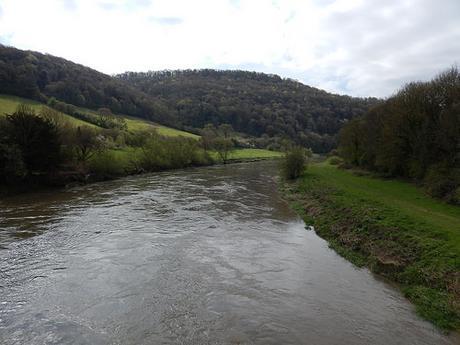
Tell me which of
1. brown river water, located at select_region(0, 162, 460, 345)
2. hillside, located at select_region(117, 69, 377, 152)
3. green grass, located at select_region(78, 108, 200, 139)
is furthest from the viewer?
hillside, located at select_region(117, 69, 377, 152)

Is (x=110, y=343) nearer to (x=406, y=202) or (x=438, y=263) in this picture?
(x=438, y=263)

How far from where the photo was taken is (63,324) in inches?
478

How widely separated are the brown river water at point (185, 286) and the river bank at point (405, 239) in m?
0.81

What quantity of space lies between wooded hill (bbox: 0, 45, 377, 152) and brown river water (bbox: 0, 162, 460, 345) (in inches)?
2989

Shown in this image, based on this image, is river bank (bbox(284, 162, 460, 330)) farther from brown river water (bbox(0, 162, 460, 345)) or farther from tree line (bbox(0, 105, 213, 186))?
tree line (bbox(0, 105, 213, 186))

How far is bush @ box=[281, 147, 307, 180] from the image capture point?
2069 inches

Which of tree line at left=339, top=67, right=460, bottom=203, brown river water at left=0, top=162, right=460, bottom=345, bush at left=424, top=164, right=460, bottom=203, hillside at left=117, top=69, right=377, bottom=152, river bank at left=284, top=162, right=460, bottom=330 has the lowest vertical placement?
brown river water at left=0, top=162, right=460, bottom=345

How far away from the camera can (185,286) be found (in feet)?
50.7

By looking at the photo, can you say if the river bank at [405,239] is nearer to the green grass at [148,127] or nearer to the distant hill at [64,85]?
the green grass at [148,127]

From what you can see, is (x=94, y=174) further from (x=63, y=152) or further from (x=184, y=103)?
(x=184, y=103)

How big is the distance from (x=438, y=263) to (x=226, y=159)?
257ft

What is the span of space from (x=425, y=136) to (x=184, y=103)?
144 m

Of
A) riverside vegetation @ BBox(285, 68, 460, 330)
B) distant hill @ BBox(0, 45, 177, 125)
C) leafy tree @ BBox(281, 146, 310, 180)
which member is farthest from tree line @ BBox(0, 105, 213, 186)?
distant hill @ BBox(0, 45, 177, 125)

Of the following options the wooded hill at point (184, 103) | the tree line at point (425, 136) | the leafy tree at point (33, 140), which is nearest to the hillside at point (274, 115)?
the wooded hill at point (184, 103)
